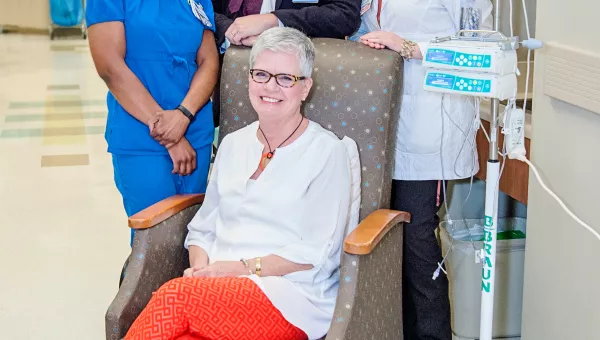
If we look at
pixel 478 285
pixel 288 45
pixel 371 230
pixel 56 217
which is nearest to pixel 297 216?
pixel 371 230

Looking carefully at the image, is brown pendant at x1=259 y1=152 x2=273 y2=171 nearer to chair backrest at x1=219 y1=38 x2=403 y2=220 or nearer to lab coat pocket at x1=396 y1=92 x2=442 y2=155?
chair backrest at x1=219 y1=38 x2=403 y2=220

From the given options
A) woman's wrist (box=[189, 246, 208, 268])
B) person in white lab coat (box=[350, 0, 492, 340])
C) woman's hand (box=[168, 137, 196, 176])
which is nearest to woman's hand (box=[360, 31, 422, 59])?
person in white lab coat (box=[350, 0, 492, 340])

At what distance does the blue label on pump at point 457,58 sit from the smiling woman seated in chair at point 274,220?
1.49ft

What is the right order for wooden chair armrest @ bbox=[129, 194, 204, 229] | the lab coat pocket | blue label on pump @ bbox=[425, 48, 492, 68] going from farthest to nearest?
the lab coat pocket, wooden chair armrest @ bbox=[129, 194, 204, 229], blue label on pump @ bbox=[425, 48, 492, 68]

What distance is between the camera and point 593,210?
6.49 feet

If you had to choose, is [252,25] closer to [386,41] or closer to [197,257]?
[386,41]

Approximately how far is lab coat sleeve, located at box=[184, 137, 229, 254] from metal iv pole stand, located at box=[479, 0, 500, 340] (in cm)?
77

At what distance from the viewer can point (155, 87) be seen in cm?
245

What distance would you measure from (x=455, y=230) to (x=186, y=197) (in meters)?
0.98

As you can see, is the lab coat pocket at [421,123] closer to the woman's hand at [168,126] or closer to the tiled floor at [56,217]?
the woman's hand at [168,126]

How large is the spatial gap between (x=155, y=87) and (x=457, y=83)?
1.05 m

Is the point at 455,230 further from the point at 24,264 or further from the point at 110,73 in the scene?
the point at 24,264

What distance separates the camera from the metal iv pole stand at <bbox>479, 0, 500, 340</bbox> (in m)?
1.79

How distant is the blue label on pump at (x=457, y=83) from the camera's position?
1.70 metres
